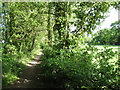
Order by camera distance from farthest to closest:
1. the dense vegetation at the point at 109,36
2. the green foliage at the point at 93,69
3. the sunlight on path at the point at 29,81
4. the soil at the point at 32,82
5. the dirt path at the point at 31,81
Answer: the sunlight on path at the point at 29,81
the dirt path at the point at 31,81
the soil at the point at 32,82
the dense vegetation at the point at 109,36
the green foliage at the point at 93,69

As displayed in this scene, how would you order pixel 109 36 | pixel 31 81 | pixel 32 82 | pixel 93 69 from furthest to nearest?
pixel 31 81 < pixel 32 82 < pixel 109 36 < pixel 93 69

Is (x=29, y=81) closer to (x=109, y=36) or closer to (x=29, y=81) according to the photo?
(x=29, y=81)

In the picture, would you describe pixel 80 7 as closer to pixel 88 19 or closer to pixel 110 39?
pixel 88 19

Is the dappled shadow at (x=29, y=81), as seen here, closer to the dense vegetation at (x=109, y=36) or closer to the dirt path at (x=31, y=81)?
the dirt path at (x=31, y=81)

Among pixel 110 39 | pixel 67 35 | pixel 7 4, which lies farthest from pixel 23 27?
pixel 110 39

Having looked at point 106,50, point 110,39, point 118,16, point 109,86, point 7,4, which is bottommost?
point 109,86

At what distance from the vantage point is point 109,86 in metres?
2.52

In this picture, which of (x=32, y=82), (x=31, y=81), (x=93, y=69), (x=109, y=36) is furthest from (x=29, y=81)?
(x=109, y=36)

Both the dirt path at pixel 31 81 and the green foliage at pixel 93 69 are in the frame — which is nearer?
the green foliage at pixel 93 69

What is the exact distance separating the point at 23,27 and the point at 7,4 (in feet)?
10.4

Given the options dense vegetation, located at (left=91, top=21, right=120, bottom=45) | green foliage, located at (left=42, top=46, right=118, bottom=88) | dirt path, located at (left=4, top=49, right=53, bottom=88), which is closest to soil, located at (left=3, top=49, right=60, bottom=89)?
dirt path, located at (left=4, top=49, right=53, bottom=88)

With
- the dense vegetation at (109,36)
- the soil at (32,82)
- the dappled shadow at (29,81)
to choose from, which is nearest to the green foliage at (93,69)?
the dense vegetation at (109,36)

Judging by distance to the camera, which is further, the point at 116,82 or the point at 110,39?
the point at 110,39

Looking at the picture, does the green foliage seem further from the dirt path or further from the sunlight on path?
the sunlight on path
